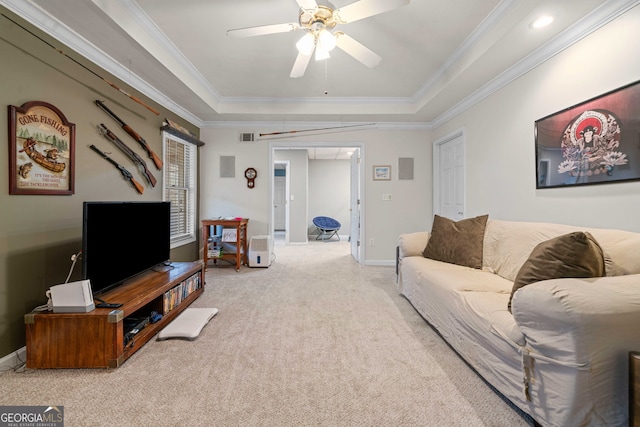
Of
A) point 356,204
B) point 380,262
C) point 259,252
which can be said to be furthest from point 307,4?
point 380,262

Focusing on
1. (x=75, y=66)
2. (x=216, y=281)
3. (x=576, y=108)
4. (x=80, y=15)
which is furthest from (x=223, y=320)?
(x=576, y=108)

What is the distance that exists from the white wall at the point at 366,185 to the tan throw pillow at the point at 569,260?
311 centimetres

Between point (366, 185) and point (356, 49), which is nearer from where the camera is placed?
point (356, 49)

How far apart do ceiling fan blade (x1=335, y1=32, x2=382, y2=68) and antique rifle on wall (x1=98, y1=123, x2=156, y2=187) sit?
218 cm

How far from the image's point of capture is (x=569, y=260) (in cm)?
138

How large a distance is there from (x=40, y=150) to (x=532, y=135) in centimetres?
386

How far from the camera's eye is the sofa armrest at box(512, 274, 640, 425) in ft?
3.38

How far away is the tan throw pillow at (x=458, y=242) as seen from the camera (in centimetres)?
249

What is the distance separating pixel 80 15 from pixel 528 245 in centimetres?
365

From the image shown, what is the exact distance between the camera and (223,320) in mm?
2395

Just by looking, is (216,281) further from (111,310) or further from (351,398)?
(351,398)

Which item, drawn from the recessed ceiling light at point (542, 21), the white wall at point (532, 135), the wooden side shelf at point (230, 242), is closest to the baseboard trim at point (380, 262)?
the white wall at point (532, 135)

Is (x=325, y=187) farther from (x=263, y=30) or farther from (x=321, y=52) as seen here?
A: (x=263, y=30)

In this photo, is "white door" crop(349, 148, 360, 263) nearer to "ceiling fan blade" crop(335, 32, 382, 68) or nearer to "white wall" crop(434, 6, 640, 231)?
"white wall" crop(434, 6, 640, 231)
